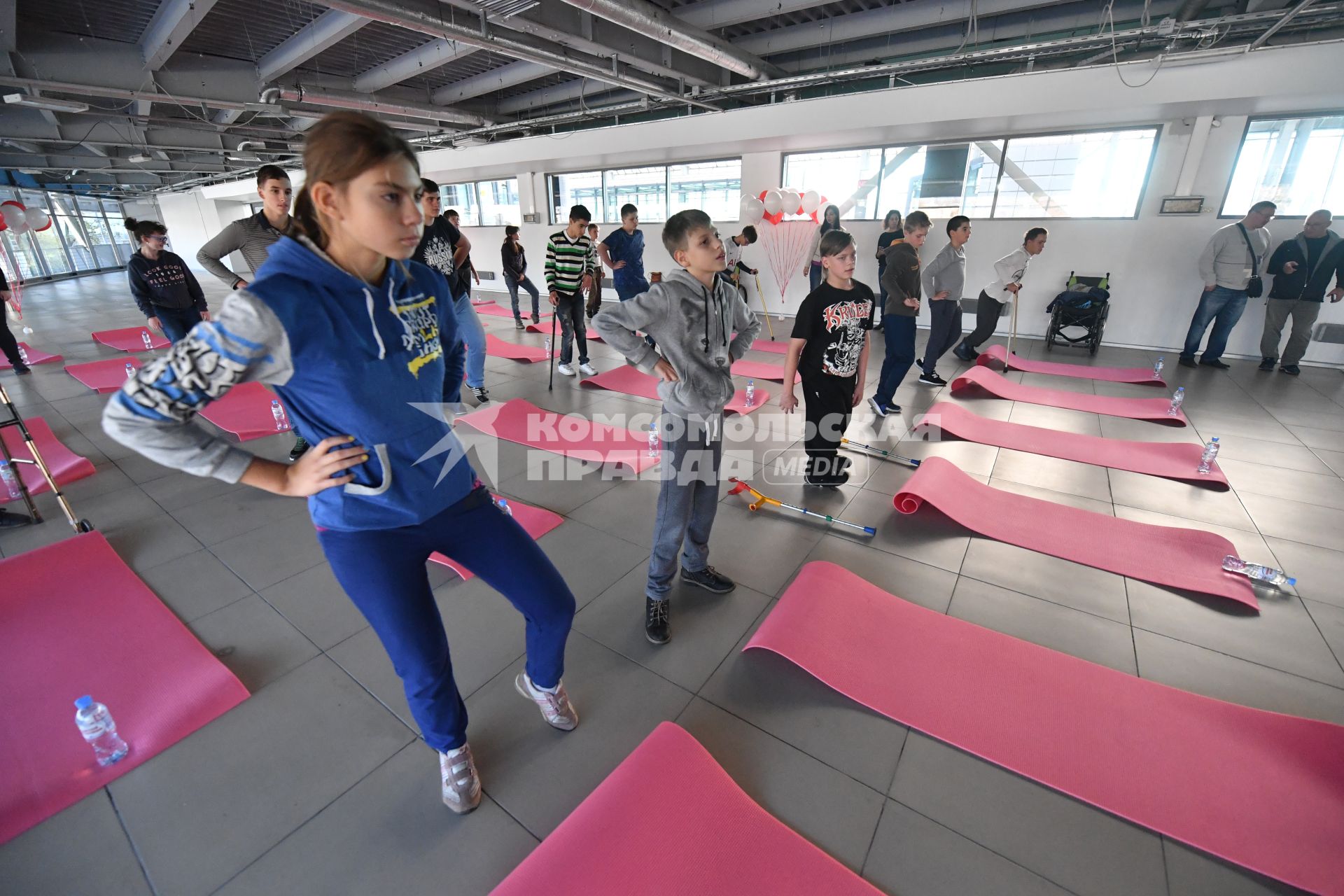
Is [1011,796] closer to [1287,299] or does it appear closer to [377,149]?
[377,149]

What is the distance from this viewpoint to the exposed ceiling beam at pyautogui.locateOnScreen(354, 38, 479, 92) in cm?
718

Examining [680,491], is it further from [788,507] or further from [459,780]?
[788,507]

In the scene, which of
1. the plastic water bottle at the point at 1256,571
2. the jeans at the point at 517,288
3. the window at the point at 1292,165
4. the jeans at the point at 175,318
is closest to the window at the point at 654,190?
the jeans at the point at 517,288

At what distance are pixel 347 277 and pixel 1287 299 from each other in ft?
30.2

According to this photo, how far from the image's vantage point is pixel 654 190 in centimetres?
1155

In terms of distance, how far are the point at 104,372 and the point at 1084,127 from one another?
1253 cm

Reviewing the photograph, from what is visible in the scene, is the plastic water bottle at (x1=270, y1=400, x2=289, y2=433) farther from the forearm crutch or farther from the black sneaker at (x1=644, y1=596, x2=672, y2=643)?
the black sneaker at (x1=644, y1=596, x2=672, y2=643)

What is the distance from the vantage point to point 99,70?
22.6 feet

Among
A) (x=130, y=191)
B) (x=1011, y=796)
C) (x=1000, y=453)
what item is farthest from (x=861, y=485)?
(x=130, y=191)

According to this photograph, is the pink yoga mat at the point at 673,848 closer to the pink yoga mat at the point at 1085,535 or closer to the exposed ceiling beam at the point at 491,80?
the pink yoga mat at the point at 1085,535

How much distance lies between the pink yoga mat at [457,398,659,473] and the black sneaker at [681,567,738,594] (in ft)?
4.41

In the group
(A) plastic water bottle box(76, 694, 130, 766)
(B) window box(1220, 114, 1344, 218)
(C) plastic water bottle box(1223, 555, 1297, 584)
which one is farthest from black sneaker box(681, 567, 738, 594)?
(B) window box(1220, 114, 1344, 218)

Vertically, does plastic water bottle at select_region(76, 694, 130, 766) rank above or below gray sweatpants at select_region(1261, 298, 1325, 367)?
below

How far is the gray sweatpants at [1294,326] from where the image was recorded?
618cm
